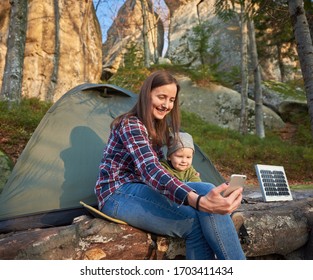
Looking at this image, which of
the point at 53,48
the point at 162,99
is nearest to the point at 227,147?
the point at 53,48

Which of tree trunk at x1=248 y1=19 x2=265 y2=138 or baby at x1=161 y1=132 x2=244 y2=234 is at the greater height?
tree trunk at x1=248 y1=19 x2=265 y2=138

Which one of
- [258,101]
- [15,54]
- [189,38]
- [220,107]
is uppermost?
[189,38]

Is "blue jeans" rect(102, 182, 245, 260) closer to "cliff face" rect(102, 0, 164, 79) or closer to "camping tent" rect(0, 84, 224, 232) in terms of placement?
"camping tent" rect(0, 84, 224, 232)

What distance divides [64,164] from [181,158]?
1293 millimetres

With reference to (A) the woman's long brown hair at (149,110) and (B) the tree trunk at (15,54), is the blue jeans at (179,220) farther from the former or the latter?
(B) the tree trunk at (15,54)

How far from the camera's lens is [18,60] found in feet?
24.3

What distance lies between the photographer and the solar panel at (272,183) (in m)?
3.48

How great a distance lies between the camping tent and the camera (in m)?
2.96

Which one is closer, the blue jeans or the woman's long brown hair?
the blue jeans

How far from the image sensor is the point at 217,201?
1.72m

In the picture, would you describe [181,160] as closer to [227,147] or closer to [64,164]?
[64,164]

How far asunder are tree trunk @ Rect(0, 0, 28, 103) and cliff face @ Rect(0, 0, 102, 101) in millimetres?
3022

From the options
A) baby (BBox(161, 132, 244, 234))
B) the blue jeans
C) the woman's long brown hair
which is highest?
the woman's long brown hair

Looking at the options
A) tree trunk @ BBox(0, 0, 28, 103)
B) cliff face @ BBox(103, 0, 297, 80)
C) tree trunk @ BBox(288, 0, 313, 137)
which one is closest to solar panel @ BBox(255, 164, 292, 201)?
tree trunk @ BBox(288, 0, 313, 137)
